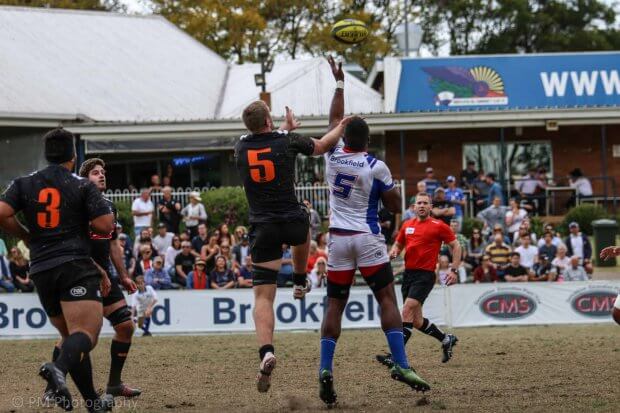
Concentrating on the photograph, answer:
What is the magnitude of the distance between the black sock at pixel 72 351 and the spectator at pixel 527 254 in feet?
48.8

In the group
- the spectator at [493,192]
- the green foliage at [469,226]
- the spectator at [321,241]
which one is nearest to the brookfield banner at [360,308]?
the spectator at [321,241]

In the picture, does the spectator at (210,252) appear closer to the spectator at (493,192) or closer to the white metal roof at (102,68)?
the spectator at (493,192)

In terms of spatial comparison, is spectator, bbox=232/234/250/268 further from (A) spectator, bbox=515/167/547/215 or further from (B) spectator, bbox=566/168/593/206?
(B) spectator, bbox=566/168/593/206

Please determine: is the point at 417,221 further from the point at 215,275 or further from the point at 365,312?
the point at 215,275

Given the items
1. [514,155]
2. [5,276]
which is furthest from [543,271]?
[5,276]

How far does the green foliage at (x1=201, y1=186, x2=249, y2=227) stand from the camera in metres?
25.1

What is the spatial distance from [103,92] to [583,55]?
45.9ft

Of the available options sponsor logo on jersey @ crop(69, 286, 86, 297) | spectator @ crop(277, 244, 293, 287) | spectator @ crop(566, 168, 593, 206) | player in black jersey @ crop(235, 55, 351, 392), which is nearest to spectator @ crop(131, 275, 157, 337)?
spectator @ crop(277, 244, 293, 287)

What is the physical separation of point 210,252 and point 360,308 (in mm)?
4273

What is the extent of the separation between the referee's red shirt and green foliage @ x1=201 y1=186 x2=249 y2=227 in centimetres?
1308

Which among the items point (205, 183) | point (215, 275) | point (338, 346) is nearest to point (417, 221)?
point (338, 346)

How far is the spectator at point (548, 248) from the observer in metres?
22.0

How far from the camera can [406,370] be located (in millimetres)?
8711

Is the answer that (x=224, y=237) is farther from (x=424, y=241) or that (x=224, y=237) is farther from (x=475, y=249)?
(x=424, y=241)
